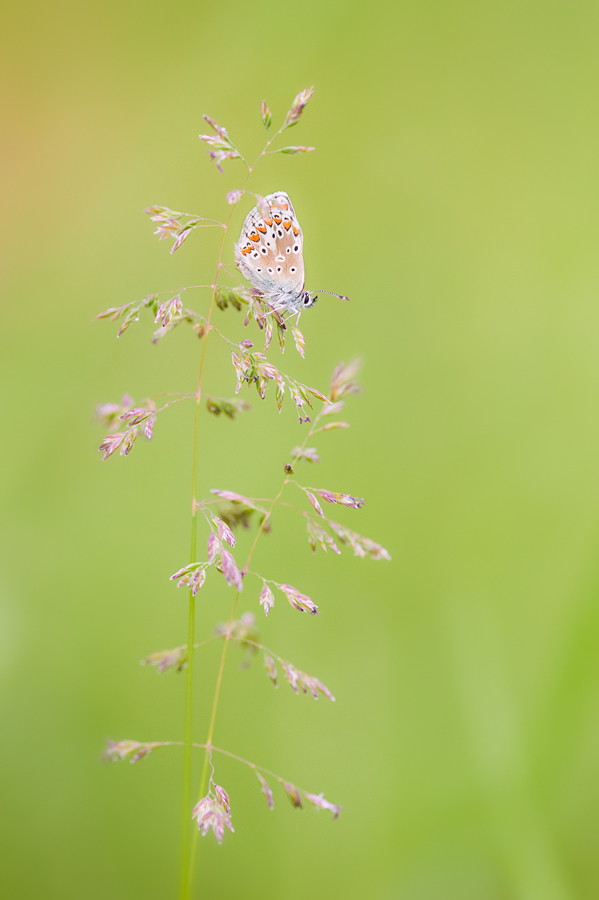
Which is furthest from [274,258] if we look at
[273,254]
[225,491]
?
[225,491]

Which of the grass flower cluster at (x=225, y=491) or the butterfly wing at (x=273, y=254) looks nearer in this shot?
the grass flower cluster at (x=225, y=491)

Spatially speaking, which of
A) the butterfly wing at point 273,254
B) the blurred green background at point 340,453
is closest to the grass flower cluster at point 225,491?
the butterfly wing at point 273,254

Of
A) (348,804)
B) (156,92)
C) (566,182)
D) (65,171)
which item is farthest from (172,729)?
(566,182)

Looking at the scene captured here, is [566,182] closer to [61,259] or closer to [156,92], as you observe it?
[156,92]

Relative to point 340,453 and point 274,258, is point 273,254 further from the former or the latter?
point 340,453

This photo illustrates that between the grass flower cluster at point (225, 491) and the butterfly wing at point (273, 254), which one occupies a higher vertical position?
the butterfly wing at point (273, 254)

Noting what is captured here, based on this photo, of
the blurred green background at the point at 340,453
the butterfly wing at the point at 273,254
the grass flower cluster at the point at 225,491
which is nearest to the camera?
the grass flower cluster at the point at 225,491

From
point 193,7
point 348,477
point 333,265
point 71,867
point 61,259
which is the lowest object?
point 71,867

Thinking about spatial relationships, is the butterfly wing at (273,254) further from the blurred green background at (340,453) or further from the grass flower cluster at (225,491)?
the blurred green background at (340,453)
